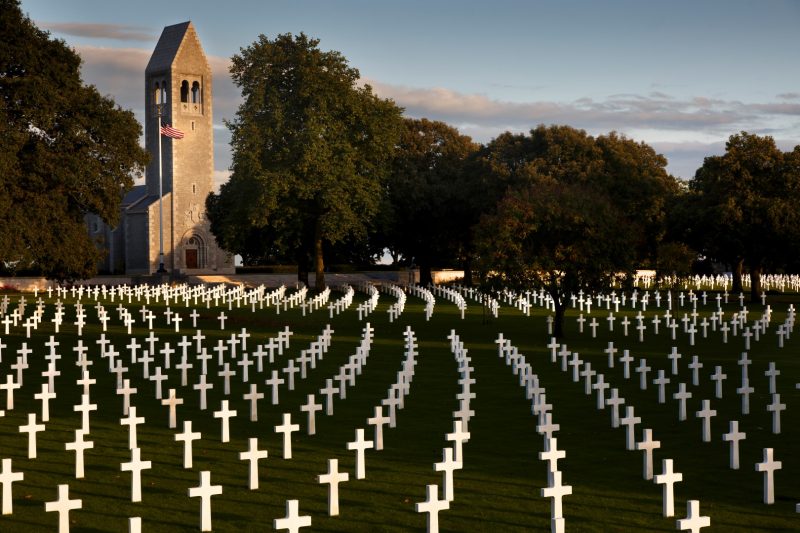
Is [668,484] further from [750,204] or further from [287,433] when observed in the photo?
[750,204]

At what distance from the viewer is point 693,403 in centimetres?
1897

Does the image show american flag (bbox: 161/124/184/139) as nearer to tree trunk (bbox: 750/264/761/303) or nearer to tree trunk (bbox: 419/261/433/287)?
tree trunk (bbox: 419/261/433/287)

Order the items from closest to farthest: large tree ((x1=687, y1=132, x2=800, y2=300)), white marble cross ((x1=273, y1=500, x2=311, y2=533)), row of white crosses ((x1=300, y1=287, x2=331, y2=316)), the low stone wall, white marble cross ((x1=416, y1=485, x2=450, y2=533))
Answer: white marble cross ((x1=273, y1=500, x2=311, y2=533))
white marble cross ((x1=416, y1=485, x2=450, y2=533))
row of white crosses ((x1=300, y1=287, x2=331, y2=316))
large tree ((x1=687, y1=132, x2=800, y2=300))
the low stone wall

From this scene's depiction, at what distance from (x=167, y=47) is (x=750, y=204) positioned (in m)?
51.8

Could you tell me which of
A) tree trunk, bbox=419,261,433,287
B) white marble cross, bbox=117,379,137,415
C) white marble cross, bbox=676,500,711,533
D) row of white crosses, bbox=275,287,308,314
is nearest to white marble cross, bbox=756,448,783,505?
white marble cross, bbox=676,500,711,533

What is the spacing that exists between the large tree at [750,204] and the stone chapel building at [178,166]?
42099mm

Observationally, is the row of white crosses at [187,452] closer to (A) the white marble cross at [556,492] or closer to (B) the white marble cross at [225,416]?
(B) the white marble cross at [225,416]

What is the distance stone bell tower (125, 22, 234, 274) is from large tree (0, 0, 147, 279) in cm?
5014

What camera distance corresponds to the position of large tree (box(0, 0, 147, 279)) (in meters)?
33.2

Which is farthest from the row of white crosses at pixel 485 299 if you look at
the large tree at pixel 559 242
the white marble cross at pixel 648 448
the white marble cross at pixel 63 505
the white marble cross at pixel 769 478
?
the white marble cross at pixel 63 505

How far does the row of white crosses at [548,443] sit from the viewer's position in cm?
987

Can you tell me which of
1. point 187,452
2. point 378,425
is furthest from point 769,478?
point 187,452

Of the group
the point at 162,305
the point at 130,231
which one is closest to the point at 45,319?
the point at 162,305

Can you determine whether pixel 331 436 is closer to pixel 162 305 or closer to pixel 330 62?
pixel 162 305
